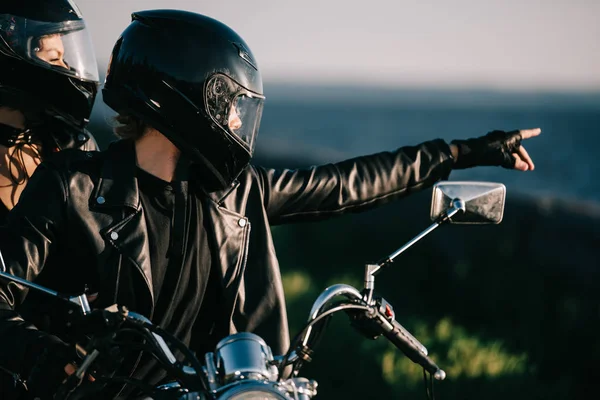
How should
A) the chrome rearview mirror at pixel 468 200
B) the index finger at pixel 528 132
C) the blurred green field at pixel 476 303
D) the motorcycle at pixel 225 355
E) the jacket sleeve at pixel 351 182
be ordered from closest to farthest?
the motorcycle at pixel 225 355 < the chrome rearview mirror at pixel 468 200 < the jacket sleeve at pixel 351 182 < the index finger at pixel 528 132 < the blurred green field at pixel 476 303

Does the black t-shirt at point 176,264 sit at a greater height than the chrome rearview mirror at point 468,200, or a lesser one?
lesser

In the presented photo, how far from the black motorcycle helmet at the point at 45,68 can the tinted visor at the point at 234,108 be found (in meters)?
1.18

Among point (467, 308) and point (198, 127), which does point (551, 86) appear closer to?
point (467, 308)

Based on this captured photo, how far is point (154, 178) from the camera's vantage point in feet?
9.34

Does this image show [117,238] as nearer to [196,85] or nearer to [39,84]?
[196,85]

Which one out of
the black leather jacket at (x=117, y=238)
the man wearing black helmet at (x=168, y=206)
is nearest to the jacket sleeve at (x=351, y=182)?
the black leather jacket at (x=117, y=238)

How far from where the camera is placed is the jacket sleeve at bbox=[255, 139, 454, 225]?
3.21 meters

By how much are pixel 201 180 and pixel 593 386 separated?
125 inches

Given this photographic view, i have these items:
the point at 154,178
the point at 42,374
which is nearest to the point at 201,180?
the point at 154,178

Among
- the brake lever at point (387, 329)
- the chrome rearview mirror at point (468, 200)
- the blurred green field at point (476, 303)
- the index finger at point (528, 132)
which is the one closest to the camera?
the brake lever at point (387, 329)

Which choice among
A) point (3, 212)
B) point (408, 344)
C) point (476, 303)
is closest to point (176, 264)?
point (408, 344)

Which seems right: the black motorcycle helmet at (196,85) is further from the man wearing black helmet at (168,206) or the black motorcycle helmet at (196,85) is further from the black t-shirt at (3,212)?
the black t-shirt at (3,212)

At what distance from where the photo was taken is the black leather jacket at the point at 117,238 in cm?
262

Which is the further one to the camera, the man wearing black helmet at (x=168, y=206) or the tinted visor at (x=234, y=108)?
the tinted visor at (x=234, y=108)
